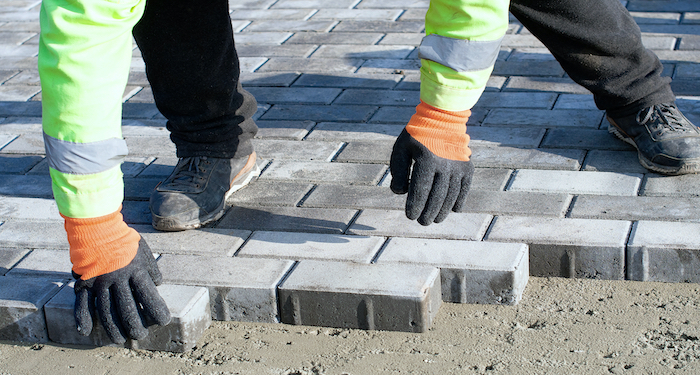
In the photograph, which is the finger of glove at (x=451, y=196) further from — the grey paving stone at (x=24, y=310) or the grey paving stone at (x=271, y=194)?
the grey paving stone at (x=24, y=310)

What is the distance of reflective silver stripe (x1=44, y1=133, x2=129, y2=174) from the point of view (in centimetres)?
191

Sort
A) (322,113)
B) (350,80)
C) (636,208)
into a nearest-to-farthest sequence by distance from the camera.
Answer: (636,208) → (322,113) → (350,80)

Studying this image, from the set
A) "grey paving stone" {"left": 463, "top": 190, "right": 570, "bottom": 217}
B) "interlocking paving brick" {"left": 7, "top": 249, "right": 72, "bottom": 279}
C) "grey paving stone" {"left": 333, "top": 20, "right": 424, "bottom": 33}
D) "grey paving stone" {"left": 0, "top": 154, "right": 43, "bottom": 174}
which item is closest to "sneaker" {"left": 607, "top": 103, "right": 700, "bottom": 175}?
"grey paving stone" {"left": 463, "top": 190, "right": 570, "bottom": 217}

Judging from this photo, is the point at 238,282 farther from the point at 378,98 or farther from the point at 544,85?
the point at 544,85

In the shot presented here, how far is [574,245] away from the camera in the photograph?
244 centimetres

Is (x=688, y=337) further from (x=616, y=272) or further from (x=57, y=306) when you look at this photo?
(x=57, y=306)

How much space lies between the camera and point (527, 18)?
292 centimetres

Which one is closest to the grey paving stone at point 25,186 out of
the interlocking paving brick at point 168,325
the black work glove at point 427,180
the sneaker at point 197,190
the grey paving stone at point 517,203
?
the sneaker at point 197,190

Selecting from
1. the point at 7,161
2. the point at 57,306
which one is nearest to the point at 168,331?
the point at 57,306

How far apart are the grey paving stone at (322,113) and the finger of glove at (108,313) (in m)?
1.89

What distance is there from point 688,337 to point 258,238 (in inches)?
58.9

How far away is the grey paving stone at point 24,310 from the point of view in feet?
7.59

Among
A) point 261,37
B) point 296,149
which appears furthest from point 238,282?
point 261,37

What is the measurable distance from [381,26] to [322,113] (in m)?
1.64
